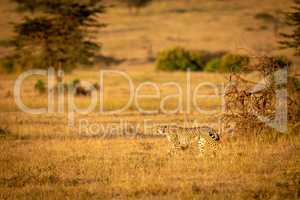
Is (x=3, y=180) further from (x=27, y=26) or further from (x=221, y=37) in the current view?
(x=221, y=37)

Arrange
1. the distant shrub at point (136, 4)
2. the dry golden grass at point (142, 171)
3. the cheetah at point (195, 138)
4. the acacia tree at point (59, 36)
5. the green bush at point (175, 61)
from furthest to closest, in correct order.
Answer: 1. the distant shrub at point (136, 4)
2. the green bush at point (175, 61)
3. the acacia tree at point (59, 36)
4. the cheetah at point (195, 138)
5. the dry golden grass at point (142, 171)

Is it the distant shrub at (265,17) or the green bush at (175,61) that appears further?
the distant shrub at (265,17)

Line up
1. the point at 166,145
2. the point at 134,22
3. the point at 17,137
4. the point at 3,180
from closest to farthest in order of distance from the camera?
1. the point at 3,180
2. the point at 166,145
3. the point at 17,137
4. the point at 134,22

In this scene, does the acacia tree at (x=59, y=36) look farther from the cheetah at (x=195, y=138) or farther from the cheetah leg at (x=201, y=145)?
the cheetah leg at (x=201, y=145)

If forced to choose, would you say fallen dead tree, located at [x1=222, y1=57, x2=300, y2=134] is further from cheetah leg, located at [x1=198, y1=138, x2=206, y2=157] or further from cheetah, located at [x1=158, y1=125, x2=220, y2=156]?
cheetah leg, located at [x1=198, y1=138, x2=206, y2=157]

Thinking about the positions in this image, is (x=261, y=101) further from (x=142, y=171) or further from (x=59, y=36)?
(x=59, y=36)

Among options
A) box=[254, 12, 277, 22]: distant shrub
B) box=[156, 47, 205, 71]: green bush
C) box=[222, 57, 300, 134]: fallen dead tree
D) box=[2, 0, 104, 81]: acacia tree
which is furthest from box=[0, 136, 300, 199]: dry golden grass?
box=[254, 12, 277, 22]: distant shrub

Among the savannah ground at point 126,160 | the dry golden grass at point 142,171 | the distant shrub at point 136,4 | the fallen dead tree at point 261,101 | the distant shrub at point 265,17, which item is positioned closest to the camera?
the dry golden grass at point 142,171

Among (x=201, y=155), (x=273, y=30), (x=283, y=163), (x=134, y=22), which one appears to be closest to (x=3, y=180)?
(x=201, y=155)

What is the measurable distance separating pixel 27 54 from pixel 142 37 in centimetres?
3420

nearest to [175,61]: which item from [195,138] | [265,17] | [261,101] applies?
[265,17]

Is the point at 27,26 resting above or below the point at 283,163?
above

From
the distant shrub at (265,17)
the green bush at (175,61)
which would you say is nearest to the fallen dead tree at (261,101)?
the green bush at (175,61)

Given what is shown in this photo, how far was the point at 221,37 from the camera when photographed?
2566 inches
